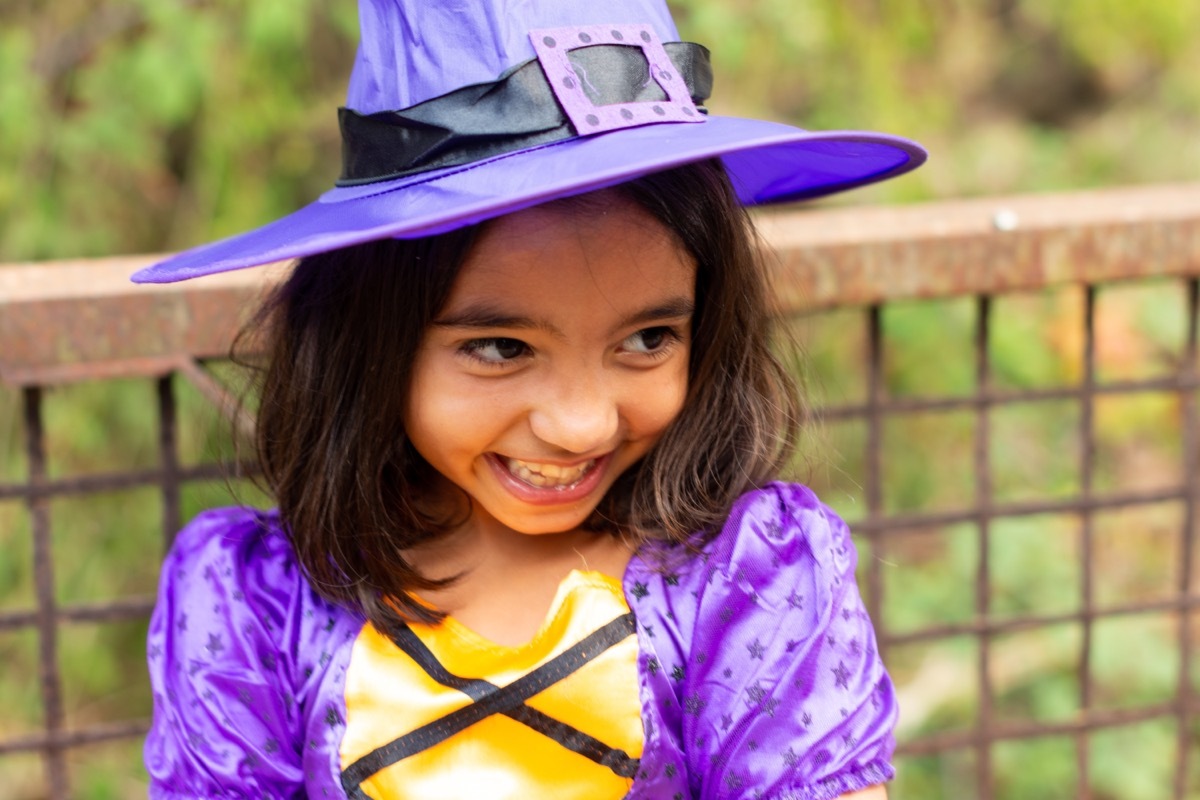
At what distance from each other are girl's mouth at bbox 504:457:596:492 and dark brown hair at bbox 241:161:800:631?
0.10m

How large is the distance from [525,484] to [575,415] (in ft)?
0.37

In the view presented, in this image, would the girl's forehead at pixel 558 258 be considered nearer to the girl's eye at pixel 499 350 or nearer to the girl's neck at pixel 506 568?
the girl's eye at pixel 499 350

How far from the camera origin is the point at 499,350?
4.00 feet

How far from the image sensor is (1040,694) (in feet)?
9.96

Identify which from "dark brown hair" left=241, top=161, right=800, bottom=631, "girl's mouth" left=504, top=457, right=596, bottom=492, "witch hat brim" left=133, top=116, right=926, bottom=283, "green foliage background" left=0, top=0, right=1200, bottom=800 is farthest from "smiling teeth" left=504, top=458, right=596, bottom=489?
"green foliage background" left=0, top=0, right=1200, bottom=800

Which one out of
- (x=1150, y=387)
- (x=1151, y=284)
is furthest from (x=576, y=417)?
(x=1151, y=284)

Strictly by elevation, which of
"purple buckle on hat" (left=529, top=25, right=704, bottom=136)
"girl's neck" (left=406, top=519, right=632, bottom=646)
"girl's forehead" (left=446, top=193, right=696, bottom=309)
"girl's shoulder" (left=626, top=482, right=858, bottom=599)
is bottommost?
"girl's neck" (left=406, top=519, right=632, bottom=646)

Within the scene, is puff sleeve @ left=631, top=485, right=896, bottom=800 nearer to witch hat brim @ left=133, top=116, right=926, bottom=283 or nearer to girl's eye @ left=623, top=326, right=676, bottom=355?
girl's eye @ left=623, top=326, right=676, bottom=355

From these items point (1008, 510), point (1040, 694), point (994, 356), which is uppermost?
point (1008, 510)

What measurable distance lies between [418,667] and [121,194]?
2.06m

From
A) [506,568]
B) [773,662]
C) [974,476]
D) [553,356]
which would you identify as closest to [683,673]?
[773,662]

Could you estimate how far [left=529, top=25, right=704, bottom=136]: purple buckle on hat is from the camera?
1114 millimetres

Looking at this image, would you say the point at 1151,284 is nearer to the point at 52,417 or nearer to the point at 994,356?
the point at 994,356

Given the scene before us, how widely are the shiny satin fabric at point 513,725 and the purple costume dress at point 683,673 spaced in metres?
0.02
